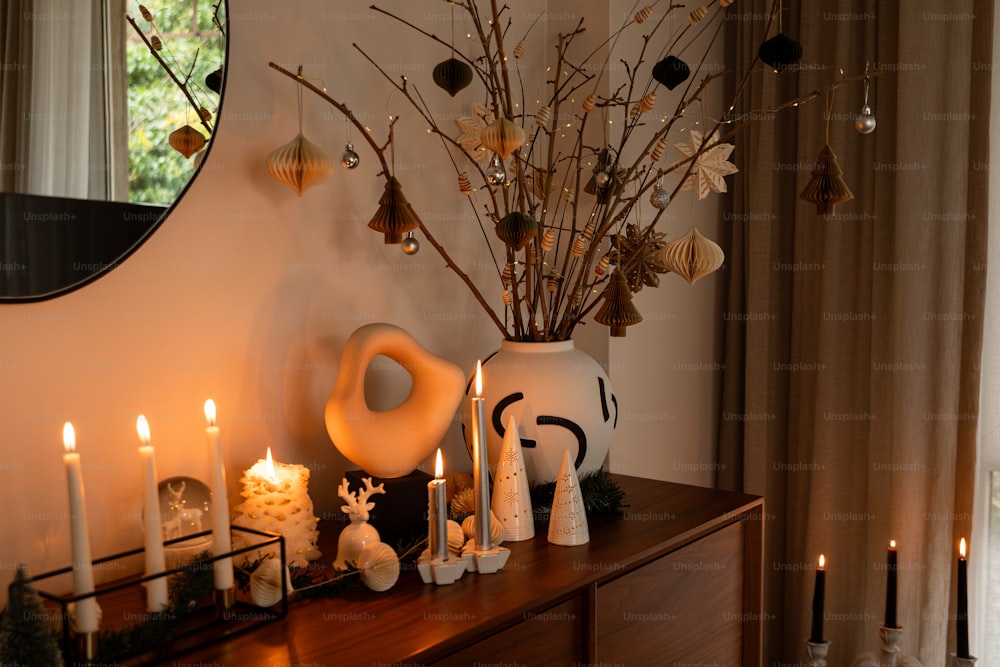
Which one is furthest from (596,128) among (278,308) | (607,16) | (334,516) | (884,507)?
(884,507)

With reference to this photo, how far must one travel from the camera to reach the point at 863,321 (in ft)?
7.38

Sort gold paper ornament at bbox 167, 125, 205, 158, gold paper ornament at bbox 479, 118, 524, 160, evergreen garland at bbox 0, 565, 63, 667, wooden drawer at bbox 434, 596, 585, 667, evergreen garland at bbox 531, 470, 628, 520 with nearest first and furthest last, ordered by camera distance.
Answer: evergreen garland at bbox 0, 565, 63, 667, wooden drawer at bbox 434, 596, 585, 667, gold paper ornament at bbox 167, 125, 205, 158, gold paper ornament at bbox 479, 118, 524, 160, evergreen garland at bbox 531, 470, 628, 520

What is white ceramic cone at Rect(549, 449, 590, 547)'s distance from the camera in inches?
54.5

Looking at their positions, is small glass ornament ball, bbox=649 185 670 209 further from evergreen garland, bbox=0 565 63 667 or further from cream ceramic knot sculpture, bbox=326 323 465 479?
evergreen garland, bbox=0 565 63 667

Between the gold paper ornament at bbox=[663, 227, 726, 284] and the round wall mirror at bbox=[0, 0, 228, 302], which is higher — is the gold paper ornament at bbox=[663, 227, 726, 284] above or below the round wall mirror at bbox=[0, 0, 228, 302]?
below

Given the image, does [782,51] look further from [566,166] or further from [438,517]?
[438,517]

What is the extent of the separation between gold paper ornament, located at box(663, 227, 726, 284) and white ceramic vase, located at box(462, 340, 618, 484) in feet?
Answer: 0.80

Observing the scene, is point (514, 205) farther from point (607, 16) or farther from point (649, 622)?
point (649, 622)

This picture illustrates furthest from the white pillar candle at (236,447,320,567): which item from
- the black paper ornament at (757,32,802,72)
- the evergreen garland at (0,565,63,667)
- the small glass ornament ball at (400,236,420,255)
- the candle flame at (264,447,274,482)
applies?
the black paper ornament at (757,32,802,72)

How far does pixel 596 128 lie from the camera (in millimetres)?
2023

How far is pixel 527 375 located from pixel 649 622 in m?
0.45

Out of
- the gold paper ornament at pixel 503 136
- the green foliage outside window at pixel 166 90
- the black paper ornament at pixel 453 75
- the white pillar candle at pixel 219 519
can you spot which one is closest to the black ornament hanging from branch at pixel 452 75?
the black paper ornament at pixel 453 75

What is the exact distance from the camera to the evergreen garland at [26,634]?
0.87m

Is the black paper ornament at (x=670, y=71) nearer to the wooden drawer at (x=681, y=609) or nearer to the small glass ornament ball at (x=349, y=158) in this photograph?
the small glass ornament ball at (x=349, y=158)
